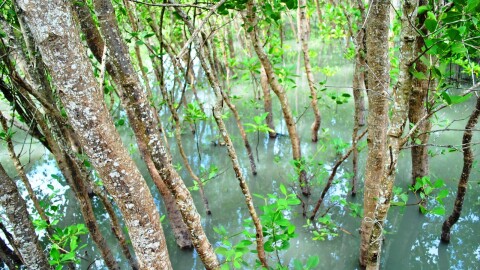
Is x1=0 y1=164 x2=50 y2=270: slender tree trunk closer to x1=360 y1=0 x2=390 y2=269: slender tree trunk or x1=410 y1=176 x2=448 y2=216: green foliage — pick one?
x1=360 y1=0 x2=390 y2=269: slender tree trunk

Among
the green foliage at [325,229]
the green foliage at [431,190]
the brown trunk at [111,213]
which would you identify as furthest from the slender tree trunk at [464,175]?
the brown trunk at [111,213]

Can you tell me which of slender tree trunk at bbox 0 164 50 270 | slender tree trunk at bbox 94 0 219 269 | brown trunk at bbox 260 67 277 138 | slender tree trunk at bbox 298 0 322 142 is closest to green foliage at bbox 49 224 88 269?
slender tree trunk at bbox 0 164 50 270

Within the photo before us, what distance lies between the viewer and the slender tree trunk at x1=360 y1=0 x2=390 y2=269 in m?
2.50

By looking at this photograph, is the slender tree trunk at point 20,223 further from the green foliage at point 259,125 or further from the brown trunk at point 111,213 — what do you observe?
the green foliage at point 259,125

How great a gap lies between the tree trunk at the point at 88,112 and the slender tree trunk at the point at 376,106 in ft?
5.09

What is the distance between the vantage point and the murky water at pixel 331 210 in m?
4.56

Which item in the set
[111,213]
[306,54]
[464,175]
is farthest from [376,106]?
[306,54]

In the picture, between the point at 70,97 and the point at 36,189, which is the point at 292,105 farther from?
the point at 70,97

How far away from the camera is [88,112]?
1.57 m

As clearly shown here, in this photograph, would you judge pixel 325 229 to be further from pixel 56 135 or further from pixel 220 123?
pixel 56 135

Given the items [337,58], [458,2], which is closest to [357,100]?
[458,2]

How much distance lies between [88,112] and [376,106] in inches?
89.6

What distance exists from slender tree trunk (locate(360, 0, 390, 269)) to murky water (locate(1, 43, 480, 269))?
0.37 metres

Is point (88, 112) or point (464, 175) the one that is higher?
point (88, 112)
